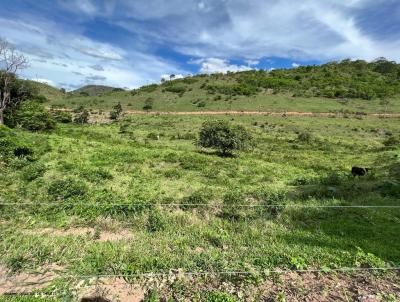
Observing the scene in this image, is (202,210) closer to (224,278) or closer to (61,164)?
(224,278)

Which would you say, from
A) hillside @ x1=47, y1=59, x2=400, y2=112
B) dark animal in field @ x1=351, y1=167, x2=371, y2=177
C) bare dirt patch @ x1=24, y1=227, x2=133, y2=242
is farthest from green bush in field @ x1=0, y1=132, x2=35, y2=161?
hillside @ x1=47, y1=59, x2=400, y2=112

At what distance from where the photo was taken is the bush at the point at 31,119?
97.6ft

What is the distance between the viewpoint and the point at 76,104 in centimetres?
6369

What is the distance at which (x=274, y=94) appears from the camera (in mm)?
68688

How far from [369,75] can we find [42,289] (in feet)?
306

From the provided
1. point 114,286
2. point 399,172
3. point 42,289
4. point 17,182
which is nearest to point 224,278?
point 114,286

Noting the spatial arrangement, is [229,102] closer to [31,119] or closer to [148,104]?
[148,104]

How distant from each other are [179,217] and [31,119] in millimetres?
24528

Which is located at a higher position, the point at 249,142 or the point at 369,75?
the point at 369,75

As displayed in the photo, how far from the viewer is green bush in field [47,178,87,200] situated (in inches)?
464

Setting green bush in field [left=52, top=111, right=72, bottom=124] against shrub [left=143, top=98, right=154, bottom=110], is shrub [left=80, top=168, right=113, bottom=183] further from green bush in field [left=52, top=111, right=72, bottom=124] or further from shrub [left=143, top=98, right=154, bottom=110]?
shrub [left=143, top=98, right=154, bottom=110]

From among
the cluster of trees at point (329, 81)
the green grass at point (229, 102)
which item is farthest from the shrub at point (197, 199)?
the cluster of trees at point (329, 81)

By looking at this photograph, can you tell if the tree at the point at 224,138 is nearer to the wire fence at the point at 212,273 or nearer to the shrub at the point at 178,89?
the wire fence at the point at 212,273

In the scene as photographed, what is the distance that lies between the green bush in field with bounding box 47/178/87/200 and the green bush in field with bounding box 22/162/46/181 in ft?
6.38
